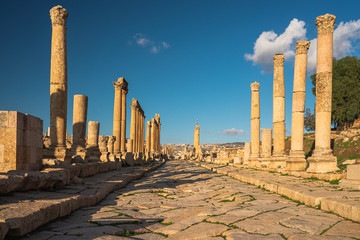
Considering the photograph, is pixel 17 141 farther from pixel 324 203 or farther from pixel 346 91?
pixel 346 91

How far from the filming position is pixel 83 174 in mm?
9375

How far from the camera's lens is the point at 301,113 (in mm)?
13641

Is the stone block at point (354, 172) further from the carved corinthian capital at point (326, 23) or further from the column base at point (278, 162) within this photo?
the column base at point (278, 162)

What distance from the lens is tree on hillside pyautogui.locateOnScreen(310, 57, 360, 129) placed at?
1283 inches

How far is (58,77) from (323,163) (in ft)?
34.0

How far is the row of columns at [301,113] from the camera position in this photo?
11.3 metres

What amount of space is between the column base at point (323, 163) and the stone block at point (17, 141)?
9356 mm

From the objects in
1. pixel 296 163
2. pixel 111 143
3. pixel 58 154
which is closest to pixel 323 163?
pixel 296 163

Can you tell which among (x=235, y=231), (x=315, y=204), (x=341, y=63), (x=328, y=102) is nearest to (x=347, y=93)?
(x=341, y=63)

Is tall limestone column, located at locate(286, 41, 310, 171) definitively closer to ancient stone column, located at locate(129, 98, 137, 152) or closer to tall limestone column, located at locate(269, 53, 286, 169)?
tall limestone column, located at locate(269, 53, 286, 169)

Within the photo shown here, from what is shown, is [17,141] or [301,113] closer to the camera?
[17,141]

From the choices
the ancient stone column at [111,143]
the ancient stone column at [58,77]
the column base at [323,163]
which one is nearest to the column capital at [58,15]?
the ancient stone column at [58,77]

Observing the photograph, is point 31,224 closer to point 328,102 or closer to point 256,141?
point 328,102

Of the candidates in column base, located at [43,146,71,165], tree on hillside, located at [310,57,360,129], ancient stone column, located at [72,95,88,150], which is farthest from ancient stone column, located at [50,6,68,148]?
tree on hillside, located at [310,57,360,129]
